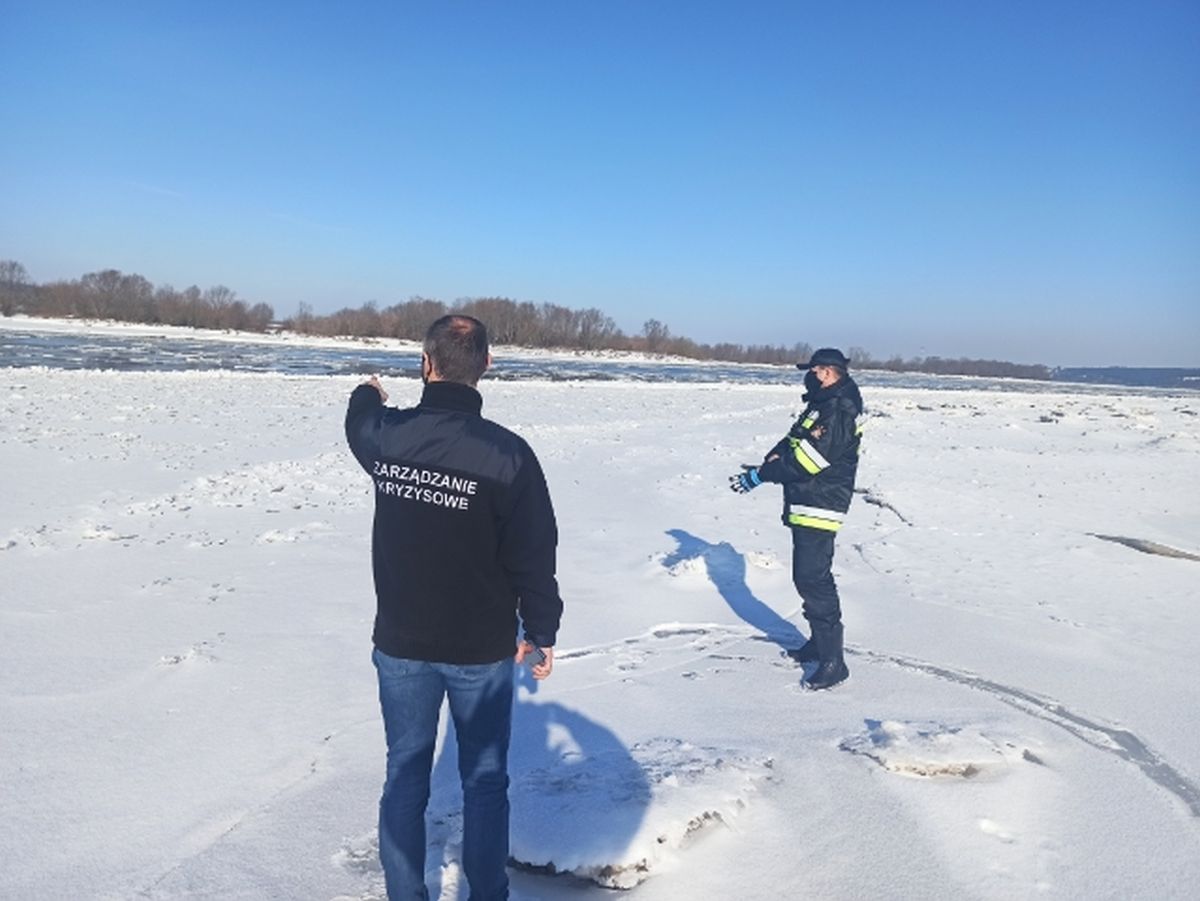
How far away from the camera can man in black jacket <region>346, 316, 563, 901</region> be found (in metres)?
2.45

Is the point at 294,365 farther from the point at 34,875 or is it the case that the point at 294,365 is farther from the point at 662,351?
the point at 662,351

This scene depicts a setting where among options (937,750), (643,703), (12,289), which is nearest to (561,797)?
(643,703)

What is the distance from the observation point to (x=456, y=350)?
2512 millimetres

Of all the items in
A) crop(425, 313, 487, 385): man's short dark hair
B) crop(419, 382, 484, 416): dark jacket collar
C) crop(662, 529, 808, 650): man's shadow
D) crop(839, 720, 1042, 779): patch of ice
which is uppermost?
crop(425, 313, 487, 385): man's short dark hair

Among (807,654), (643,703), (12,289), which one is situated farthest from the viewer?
(12,289)

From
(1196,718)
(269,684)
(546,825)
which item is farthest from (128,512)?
(1196,718)

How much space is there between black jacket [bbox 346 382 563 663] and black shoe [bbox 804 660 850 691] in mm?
2661

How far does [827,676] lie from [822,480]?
111 cm

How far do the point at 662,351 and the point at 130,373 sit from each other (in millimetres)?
80367

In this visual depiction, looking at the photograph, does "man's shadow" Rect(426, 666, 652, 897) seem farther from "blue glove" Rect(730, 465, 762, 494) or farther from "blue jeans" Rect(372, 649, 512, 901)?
"blue glove" Rect(730, 465, 762, 494)

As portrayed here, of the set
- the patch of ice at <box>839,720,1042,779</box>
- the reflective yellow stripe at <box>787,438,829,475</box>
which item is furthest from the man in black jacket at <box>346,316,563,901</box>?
the reflective yellow stripe at <box>787,438,829,475</box>

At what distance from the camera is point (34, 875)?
2.86 m

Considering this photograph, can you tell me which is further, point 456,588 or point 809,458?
point 809,458

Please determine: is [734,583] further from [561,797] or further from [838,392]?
[561,797]
